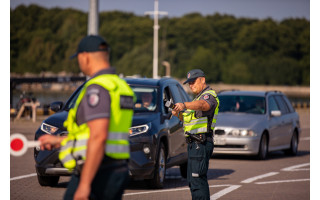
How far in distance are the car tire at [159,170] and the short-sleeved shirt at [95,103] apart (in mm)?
6635

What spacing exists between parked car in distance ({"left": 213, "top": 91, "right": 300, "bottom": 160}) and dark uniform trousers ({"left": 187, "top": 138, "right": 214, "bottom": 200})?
8.45 metres

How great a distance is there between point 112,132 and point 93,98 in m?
0.25

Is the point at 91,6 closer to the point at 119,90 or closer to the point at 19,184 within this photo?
the point at 19,184

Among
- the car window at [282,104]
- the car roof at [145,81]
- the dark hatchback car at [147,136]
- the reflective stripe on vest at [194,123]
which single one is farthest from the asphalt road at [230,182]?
the reflective stripe on vest at [194,123]

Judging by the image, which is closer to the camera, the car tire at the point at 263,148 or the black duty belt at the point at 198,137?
the black duty belt at the point at 198,137

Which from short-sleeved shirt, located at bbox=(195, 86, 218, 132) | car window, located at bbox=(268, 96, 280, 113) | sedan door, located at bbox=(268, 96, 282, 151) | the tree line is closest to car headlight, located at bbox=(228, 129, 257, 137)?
sedan door, located at bbox=(268, 96, 282, 151)

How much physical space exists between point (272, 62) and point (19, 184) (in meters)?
156

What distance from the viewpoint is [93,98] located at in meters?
4.72

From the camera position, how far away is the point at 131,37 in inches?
6545

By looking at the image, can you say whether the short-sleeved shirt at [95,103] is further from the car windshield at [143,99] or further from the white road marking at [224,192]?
the car windshield at [143,99]

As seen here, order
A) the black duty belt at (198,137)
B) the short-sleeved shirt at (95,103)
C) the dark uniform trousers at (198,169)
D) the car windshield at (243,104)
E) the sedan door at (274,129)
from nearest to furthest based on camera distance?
the short-sleeved shirt at (95,103)
the dark uniform trousers at (198,169)
the black duty belt at (198,137)
the sedan door at (274,129)
the car windshield at (243,104)

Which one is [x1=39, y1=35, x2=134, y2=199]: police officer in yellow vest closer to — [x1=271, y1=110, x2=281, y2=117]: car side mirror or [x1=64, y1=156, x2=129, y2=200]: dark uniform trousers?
[x1=64, y1=156, x2=129, y2=200]: dark uniform trousers

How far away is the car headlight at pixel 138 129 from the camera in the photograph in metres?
11.1

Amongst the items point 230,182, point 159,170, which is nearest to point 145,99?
point 159,170
